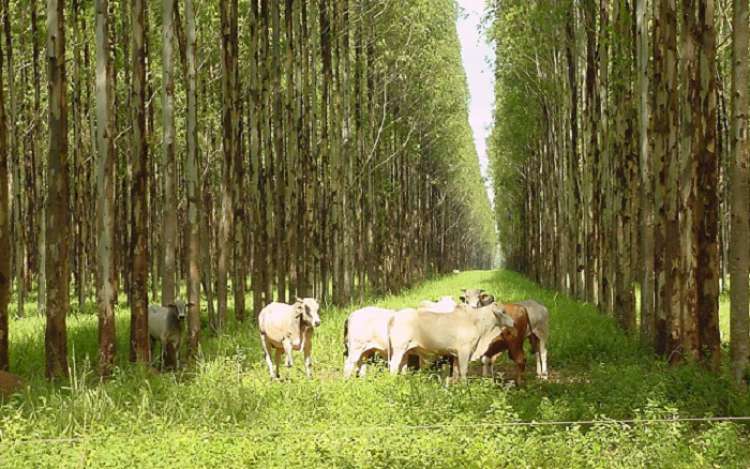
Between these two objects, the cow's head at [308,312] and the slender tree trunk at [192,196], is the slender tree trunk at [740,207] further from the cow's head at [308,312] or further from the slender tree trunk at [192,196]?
the slender tree trunk at [192,196]

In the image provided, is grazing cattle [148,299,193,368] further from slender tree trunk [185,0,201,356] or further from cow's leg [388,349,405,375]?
cow's leg [388,349,405,375]

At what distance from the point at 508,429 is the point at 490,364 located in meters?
5.15

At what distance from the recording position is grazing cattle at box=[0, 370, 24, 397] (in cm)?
1013

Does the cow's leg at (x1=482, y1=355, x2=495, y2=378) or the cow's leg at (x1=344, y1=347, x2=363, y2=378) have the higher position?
the cow's leg at (x1=344, y1=347, x2=363, y2=378)

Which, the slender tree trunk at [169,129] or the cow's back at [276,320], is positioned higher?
the slender tree trunk at [169,129]

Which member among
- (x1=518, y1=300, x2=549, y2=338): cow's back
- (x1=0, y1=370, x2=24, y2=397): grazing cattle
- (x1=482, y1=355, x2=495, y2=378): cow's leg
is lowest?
(x1=482, y1=355, x2=495, y2=378): cow's leg

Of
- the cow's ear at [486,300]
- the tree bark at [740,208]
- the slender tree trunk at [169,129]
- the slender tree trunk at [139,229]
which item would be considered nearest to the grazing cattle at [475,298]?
the cow's ear at [486,300]

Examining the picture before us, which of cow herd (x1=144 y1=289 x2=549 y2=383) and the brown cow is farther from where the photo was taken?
the brown cow

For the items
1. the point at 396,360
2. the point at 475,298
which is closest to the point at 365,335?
the point at 396,360

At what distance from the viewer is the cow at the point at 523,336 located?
12219 millimetres

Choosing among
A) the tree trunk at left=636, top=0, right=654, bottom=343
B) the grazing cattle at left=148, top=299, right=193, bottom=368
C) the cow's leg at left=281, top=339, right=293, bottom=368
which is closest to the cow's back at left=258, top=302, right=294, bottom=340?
the cow's leg at left=281, top=339, right=293, bottom=368

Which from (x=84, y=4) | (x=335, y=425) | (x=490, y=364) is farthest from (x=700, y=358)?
(x=84, y=4)

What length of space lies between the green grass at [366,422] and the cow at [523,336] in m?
0.69

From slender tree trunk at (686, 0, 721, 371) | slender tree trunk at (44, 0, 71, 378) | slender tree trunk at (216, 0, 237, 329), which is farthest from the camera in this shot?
slender tree trunk at (216, 0, 237, 329)
